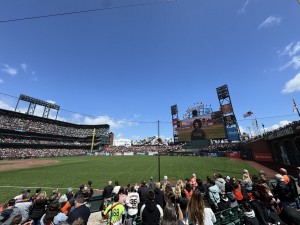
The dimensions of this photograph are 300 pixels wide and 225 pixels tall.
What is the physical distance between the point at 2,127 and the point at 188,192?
8373cm

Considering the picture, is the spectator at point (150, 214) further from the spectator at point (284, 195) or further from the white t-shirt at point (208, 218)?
the spectator at point (284, 195)

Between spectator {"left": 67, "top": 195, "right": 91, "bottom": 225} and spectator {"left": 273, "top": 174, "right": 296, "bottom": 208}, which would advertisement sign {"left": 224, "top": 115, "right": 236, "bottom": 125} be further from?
spectator {"left": 67, "top": 195, "right": 91, "bottom": 225}

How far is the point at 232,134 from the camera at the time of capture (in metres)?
58.1

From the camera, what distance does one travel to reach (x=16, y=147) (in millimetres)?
67938

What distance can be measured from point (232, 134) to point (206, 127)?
9.61m

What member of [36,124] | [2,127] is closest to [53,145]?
[36,124]

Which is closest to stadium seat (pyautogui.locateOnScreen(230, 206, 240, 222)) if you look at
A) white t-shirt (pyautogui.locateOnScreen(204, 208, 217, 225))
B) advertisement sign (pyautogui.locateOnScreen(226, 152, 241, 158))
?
white t-shirt (pyautogui.locateOnScreen(204, 208, 217, 225))

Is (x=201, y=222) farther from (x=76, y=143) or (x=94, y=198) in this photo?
(x=76, y=143)

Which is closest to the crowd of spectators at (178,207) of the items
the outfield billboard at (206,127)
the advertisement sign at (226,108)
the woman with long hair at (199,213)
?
the woman with long hair at (199,213)

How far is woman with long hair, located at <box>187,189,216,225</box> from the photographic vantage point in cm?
388

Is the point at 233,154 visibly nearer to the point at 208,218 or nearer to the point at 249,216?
the point at 249,216

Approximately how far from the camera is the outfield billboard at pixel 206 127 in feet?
201

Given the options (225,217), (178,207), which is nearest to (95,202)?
(178,207)

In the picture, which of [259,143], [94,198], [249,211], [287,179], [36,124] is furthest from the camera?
[36,124]
